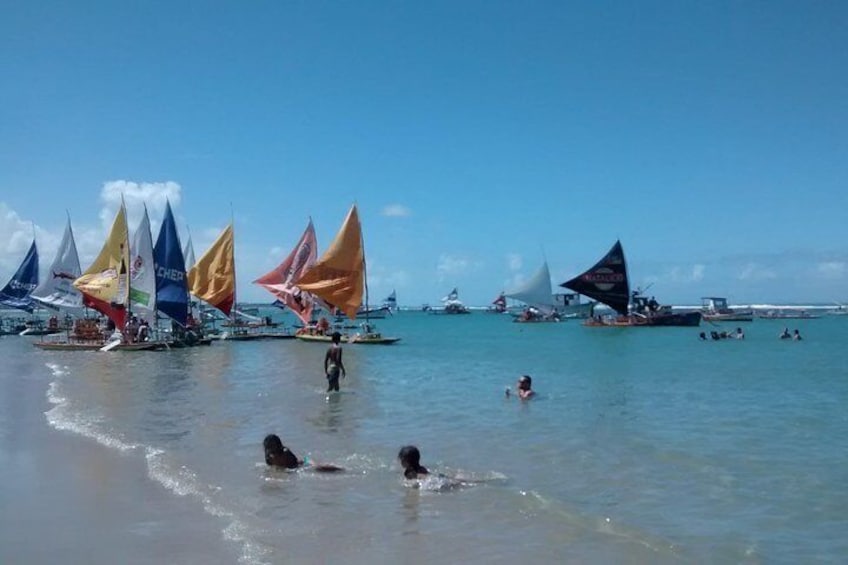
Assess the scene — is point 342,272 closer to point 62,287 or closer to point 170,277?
point 170,277

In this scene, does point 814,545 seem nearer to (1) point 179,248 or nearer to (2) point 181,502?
(2) point 181,502

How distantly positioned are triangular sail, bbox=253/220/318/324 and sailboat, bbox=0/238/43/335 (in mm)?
23274

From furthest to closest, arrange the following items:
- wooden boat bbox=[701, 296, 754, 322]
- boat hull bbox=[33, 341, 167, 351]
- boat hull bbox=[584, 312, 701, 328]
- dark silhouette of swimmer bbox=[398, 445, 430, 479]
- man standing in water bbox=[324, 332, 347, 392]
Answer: wooden boat bbox=[701, 296, 754, 322]
boat hull bbox=[584, 312, 701, 328]
boat hull bbox=[33, 341, 167, 351]
man standing in water bbox=[324, 332, 347, 392]
dark silhouette of swimmer bbox=[398, 445, 430, 479]

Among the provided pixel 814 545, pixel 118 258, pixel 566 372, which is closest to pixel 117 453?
pixel 814 545

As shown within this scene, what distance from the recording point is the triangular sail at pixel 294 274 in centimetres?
4903

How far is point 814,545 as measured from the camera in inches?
297

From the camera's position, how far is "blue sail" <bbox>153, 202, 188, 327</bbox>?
40.9 m

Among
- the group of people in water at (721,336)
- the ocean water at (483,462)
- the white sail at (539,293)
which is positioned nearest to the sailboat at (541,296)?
the white sail at (539,293)

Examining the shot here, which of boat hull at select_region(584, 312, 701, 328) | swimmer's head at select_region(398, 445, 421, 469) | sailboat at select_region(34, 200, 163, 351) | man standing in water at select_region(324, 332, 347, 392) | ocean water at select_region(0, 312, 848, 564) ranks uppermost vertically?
sailboat at select_region(34, 200, 163, 351)

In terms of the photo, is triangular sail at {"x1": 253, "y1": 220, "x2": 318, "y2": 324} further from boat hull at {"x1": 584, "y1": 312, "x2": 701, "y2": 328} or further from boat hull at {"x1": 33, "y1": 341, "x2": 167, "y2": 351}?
boat hull at {"x1": 584, "y1": 312, "x2": 701, "y2": 328}

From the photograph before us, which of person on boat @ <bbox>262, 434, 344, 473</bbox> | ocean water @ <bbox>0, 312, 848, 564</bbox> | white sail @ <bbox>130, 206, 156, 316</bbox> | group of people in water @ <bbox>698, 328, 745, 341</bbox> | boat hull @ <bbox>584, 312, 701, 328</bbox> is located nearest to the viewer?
ocean water @ <bbox>0, 312, 848, 564</bbox>

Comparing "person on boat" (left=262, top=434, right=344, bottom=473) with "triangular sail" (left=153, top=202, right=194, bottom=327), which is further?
"triangular sail" (left=153, top=202, right=194, bottom=327)

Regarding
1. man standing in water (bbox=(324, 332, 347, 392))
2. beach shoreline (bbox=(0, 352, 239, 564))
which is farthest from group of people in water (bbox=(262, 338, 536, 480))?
man standing in water (bbox=(324, 332, 347, 392))

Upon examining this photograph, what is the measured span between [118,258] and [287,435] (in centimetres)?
2859
